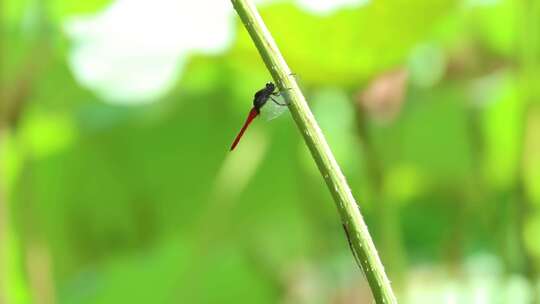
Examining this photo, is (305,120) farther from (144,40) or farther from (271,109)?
(144,40)

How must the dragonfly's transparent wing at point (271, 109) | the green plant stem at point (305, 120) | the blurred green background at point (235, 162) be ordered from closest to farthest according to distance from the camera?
1. the green plant stem at point (305, 120)
2. the dragonfly's transparent wing at point (271, 109)
3. the blurred green background at point (235, 162)

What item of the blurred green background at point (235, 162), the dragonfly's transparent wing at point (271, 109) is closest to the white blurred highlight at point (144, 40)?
the blurred green background at point (235, 162)

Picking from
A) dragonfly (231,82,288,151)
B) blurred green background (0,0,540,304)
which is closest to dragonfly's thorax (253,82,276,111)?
dragonfly (231,82,288,151)

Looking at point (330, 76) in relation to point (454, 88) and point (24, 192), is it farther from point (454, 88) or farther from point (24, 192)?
point (454, 88)

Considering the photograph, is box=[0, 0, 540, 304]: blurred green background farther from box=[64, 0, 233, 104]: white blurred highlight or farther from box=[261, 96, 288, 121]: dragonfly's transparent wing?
box=[261, 96, 288, 121]: dragonfly's transparent wing

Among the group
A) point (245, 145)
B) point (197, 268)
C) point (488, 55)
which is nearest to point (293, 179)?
point (245, 145)

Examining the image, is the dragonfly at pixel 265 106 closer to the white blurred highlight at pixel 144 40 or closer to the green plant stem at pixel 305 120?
the green plant stem at pixel 305 120
